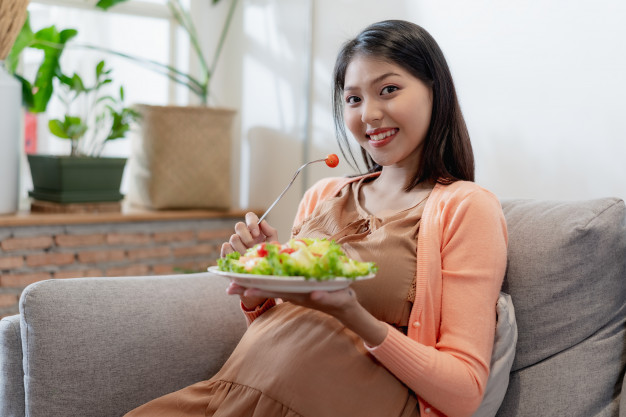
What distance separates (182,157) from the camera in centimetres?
276

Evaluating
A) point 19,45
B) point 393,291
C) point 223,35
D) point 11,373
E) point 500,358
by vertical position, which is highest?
point 223,35

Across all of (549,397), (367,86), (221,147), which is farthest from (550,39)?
(221,147)

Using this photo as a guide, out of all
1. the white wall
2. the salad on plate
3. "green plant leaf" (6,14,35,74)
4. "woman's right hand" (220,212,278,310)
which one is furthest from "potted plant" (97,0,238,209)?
the salad on plate

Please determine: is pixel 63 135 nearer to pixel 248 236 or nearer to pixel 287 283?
pixel 248 236

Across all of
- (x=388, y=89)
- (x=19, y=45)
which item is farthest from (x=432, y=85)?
(x=19, y=45)

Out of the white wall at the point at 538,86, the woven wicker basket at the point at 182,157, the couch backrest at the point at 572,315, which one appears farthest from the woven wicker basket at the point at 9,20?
the couch backrest at the point at 572,315

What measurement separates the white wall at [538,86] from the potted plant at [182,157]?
73 centimetres

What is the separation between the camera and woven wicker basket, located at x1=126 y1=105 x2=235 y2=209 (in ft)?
8.98

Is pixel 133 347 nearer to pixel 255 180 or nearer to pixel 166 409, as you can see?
pixel 166 409

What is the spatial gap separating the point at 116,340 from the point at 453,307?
0.64m

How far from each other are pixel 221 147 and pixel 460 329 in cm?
177

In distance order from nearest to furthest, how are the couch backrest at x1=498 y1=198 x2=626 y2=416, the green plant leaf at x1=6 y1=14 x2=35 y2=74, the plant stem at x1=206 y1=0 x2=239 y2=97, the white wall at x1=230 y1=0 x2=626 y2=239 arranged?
the couch backrest at x1=498 y1=198 x2=626 y2=416 → the white wall at x1=230 y1=0 x2=626 y2=239 → the green plant leaf at x1=6 y1=14 x2=35 y2=74 → the plant stem at x1=206 y1=0 x2=239 y2=97

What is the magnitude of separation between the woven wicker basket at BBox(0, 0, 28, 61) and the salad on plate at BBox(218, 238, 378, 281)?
145 cm

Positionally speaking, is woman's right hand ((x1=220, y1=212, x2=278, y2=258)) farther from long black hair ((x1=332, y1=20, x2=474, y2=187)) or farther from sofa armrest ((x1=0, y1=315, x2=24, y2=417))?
sofa armrest ((x1=0, y1=315, x2=24, y2=417))
